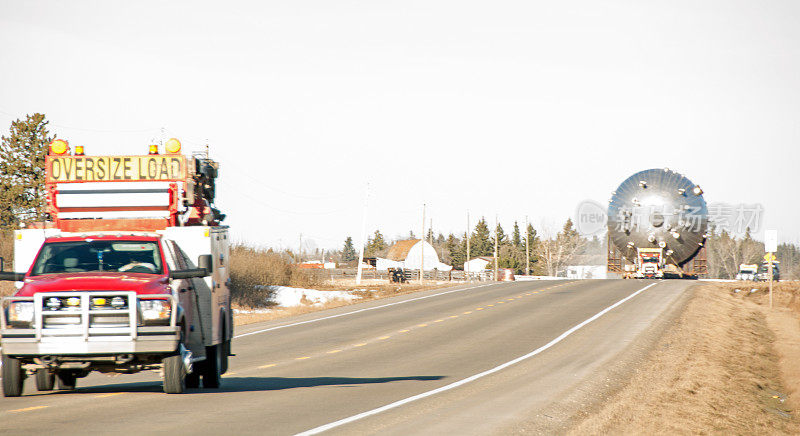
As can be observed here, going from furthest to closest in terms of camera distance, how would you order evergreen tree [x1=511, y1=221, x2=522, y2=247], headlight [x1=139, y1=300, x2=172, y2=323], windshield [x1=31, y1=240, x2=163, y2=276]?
1. evergreen tree [x1=511, y1=221, x2=522, y2=247]
2. windshield [x1=31, y1=240, x2=163, y2=276]
3. headlight [x1=139, y1=300, x2=172, y2=323]

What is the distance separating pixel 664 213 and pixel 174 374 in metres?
49.3

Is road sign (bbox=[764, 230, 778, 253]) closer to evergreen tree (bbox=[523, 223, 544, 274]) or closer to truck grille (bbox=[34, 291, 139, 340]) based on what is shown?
truck grille (bbox=[34, 291, 139, 340])

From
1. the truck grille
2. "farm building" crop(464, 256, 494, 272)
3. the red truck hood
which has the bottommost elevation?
"farm building" crop(464, 256, 494, 272)

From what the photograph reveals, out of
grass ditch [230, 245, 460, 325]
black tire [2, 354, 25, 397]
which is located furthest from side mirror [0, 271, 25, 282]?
grass ditch [230, 245, 460, 325]

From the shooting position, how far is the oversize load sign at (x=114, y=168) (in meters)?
12.3

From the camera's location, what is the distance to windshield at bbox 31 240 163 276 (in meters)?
11.2

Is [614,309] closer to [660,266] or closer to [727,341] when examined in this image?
[727,341]

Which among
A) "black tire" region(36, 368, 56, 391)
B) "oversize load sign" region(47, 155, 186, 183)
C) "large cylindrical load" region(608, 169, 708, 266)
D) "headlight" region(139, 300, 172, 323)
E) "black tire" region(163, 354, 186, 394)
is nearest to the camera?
"headlight" region(139, 300, 172, 323)

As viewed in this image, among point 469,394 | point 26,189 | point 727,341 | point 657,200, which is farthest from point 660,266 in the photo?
point 469,394

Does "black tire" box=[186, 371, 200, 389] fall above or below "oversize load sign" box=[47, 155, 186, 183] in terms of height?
below

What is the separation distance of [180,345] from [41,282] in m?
1.87

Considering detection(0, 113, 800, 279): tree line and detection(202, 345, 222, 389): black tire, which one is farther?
detection(0, 113, 800, 279): tree line

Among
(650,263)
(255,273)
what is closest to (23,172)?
(255,273)

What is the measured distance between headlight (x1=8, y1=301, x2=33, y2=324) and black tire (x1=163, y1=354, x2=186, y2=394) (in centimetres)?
172
